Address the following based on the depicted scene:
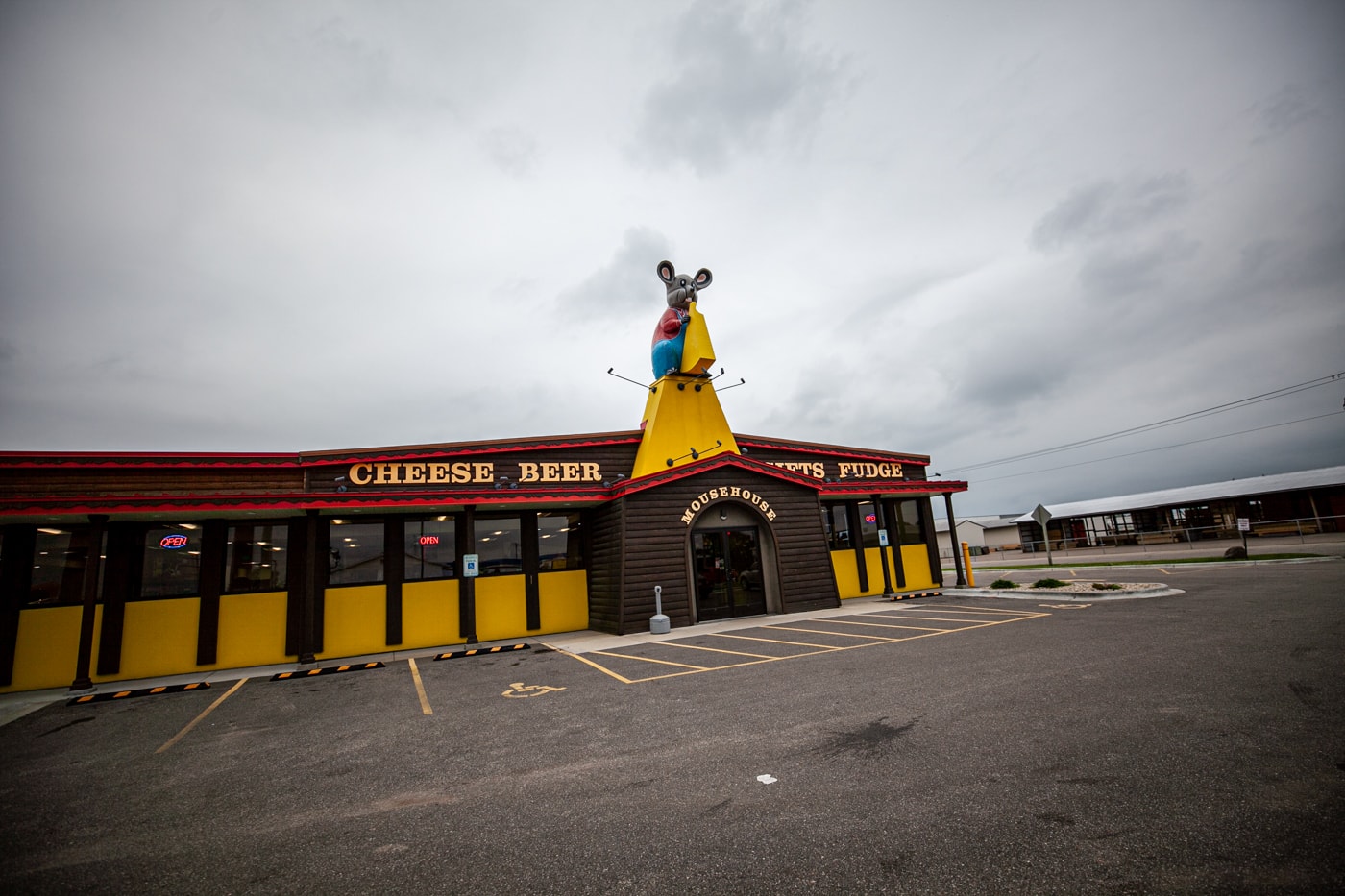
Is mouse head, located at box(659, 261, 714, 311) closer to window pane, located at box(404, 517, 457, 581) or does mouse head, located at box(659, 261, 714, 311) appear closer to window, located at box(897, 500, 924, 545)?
window pane, located at box(404, 517, 457, 581)

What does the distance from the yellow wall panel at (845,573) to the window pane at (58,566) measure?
20797 mm

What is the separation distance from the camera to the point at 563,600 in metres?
16.6

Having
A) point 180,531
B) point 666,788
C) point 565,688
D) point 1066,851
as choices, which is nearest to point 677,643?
point 565,688

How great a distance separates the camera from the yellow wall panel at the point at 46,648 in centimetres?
1178

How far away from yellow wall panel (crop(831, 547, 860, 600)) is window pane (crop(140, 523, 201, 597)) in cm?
1872

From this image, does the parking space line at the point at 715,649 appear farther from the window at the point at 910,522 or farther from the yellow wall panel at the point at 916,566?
the window at the point at 910,522

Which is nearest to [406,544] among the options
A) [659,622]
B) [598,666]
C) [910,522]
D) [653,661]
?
[659,622]

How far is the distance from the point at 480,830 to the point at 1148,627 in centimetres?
1165

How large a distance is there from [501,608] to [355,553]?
158 inches

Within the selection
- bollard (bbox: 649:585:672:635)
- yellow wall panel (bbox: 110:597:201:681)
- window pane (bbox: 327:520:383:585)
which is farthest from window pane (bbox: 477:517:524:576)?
yellow wall panel (bbox: 110:597:201:681)

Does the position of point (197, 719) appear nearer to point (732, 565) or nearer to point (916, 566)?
point (732, 565)

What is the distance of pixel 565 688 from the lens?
8773 millimetres

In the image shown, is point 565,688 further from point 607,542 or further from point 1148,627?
point 1148,627

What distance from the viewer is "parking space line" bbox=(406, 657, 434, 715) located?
26.1ft
